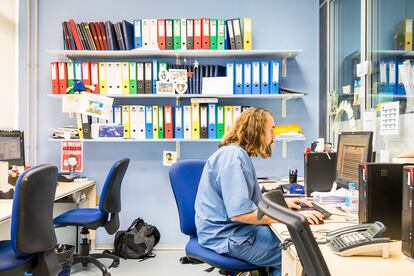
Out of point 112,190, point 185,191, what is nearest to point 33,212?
point 185,191

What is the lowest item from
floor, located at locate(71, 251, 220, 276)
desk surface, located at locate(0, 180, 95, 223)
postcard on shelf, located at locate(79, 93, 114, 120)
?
floor, located at locate(71, 251, 220, 276)

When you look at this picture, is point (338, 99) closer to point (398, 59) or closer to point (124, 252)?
point (398, 59)

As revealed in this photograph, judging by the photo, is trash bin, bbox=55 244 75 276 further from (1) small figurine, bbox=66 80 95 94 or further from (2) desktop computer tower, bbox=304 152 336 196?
(2) desktop computer tower, bbox=304 152 336 196

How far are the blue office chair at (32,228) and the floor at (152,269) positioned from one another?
1162 millimetres

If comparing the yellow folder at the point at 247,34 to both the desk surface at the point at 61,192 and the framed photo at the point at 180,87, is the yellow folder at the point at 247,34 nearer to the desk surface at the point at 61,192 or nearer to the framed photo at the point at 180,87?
the framed photo at the point at 180,87

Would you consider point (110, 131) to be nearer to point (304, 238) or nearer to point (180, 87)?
point (180, 87)

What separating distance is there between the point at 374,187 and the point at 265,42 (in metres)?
2.75

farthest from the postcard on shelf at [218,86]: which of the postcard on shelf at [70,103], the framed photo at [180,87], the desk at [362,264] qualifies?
the desk at [362,264]

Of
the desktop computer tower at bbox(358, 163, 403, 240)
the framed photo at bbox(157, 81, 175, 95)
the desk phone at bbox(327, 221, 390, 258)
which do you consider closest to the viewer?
the desk phone at bbox(327, 221, 390, 258)

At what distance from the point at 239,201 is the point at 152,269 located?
5.94 ft

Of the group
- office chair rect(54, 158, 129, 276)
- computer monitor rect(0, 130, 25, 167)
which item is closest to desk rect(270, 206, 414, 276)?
office chair rect(54, 158, 129, 276)

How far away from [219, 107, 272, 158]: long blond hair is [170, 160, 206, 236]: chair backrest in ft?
1.38

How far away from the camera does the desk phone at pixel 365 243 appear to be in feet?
4.00

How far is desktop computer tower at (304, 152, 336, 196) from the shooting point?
2.54 meters
